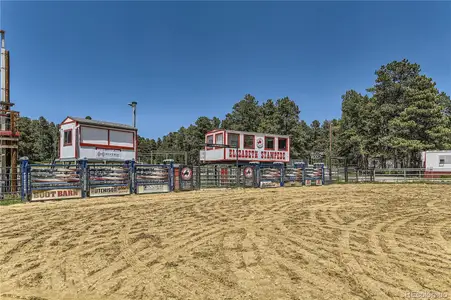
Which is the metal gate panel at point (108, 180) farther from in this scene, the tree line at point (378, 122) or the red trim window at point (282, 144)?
the red trim window at point (282, 144)

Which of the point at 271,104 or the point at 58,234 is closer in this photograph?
the point at 58,234

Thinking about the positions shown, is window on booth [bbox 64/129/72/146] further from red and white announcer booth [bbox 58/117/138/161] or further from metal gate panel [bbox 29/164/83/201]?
metal gate panel [bbox 29/164/83/201]

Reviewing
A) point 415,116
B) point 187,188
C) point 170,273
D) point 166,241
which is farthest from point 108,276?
point 415,116

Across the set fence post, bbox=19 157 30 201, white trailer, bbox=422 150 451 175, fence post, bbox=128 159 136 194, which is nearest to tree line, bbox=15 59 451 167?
white trailer, bbox=422 150 451 175

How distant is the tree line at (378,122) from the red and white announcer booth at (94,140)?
405 centimetres

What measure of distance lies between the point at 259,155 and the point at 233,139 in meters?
3.28

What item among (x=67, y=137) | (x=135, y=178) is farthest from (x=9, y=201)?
(x=67, y=137)

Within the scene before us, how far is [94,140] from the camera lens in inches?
788

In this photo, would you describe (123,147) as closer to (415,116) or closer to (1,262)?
(1,262)

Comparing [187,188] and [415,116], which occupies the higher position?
[415,116]

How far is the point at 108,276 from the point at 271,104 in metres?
48.4

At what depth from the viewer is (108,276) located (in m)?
3.91

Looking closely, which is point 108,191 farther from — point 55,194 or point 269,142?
point 269,142

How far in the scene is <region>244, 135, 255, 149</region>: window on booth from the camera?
26031 millimetres
